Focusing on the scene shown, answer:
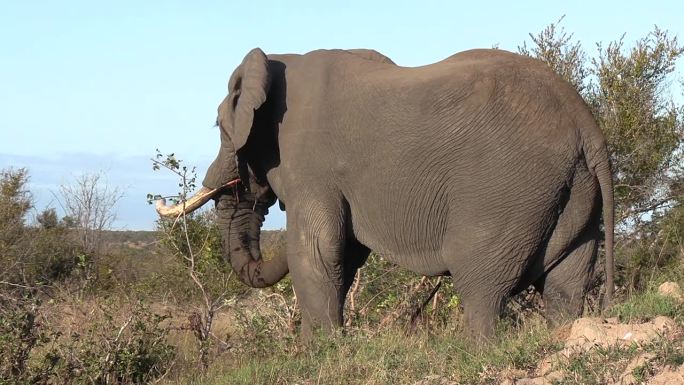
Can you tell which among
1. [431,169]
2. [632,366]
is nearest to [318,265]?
[431,169]

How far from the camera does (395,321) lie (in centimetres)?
1066

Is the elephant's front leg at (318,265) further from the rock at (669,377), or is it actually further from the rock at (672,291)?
the rock at (669,377)

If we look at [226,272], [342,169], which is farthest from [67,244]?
[342,169]

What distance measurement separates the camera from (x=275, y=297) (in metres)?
11.0

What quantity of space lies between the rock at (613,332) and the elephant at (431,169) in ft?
3.76

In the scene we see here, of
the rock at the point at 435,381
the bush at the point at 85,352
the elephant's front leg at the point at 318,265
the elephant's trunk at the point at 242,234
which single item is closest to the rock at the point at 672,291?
the rock at the point at 435,381

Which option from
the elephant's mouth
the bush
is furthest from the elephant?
the bush

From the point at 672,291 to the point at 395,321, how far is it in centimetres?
342

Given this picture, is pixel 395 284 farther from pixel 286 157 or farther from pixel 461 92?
pixel 461 92

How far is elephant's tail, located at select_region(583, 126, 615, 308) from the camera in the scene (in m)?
7.80

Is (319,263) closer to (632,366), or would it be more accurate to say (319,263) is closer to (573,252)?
(573,252)

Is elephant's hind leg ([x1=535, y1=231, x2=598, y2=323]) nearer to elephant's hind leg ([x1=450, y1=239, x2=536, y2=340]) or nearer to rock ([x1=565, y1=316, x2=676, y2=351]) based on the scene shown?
elephant's hind leg ([x1=450, y1=239, x2=536, y2=340])

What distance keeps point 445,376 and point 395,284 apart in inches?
181

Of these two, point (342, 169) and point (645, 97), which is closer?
point (342, 169)
